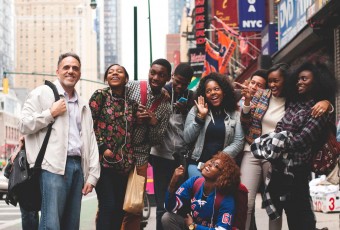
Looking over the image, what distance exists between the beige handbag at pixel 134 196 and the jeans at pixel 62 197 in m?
0.65

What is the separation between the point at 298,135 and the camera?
20.5 ft

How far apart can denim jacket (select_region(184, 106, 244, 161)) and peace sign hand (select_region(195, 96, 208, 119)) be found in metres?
0.09

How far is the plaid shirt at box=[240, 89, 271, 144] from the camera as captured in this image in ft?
21.9

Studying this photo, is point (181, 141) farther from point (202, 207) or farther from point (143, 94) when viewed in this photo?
point (202, 207)

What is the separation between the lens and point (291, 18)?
17500mm

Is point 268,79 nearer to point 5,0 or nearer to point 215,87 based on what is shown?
point 215,87

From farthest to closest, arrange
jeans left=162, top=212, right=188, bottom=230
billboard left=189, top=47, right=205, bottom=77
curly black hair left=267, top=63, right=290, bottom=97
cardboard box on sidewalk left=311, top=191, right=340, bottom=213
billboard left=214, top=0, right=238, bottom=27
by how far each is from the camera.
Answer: billboard left=189, top=47, right=205, bottom=77, billboard left=214, top=0, right=238, bottom=27, cardboard box on sidewalk left=311, top=191, right=340, bottom=213, curly black hair left=267, top=63, right=290, bottom=97, jeans left=162, top=212, right=188, bottom=230

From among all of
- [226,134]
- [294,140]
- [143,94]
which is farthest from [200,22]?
[294,140]

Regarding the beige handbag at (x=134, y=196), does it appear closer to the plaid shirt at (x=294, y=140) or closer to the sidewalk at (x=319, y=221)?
the plaid shirt at (x=294, y=140)

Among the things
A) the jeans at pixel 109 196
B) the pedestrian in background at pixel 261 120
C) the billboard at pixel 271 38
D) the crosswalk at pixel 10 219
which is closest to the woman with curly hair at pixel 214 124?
the pedestrian in background at pixel 261 120

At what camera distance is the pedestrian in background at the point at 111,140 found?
21.4 feet

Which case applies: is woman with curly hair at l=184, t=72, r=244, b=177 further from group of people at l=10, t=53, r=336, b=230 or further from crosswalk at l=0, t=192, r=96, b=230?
crosswalk at l=0, t=192, r=96, b=230

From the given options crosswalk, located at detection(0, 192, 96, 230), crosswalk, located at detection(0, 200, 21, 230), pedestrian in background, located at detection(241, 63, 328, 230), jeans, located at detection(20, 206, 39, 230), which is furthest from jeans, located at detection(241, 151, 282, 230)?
crosswalk, located at detection(0, 200, 21, 230)

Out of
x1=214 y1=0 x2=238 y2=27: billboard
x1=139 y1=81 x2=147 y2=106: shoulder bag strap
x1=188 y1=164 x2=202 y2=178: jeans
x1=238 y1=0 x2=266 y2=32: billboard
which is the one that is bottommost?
x1=188 y1=164 x2=202 y2=178: jeans
